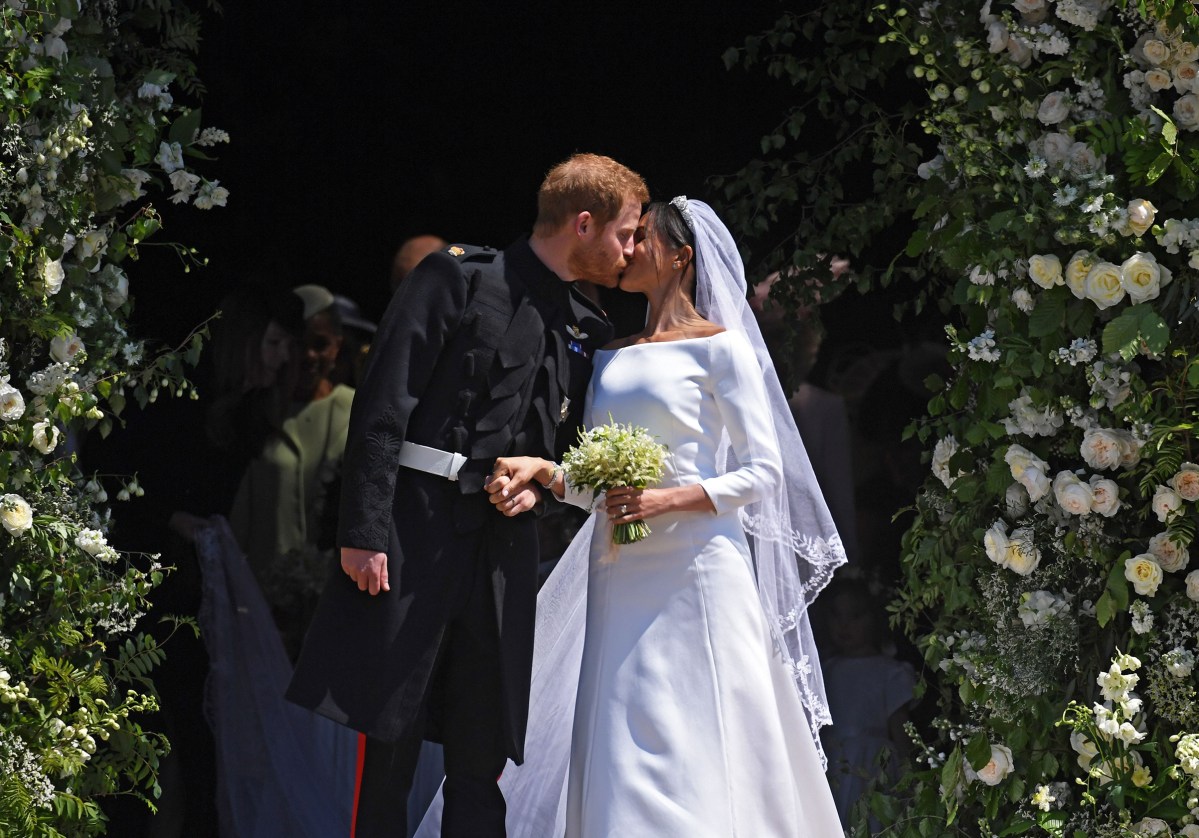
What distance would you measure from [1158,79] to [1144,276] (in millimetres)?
544

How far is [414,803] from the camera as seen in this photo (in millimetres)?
5004

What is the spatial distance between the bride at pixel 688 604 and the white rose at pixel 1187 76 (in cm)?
129

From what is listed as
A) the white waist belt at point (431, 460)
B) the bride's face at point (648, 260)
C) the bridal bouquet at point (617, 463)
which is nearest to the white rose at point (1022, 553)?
the bridal bouquet at point (617, 463)

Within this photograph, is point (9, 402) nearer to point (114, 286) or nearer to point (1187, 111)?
point (114, 286)

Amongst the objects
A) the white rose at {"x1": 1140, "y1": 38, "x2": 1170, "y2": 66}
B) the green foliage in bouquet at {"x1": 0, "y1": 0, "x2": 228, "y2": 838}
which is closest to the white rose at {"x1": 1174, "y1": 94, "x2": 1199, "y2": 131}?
the white rose at {"x1": 1140, "y1": 38, "x2": 1170, "y2": 66}

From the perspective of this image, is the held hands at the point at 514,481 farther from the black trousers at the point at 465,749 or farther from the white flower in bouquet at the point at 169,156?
the white flower in bouquet at the point at 169,156

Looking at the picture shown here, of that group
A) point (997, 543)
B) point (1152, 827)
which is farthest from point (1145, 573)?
point (1152, 827)

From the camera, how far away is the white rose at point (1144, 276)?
373 centimetres

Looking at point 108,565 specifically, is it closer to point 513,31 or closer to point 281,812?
point 281,812

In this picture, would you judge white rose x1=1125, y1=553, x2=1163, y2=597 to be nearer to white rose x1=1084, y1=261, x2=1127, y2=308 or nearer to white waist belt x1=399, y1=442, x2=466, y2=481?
white rose x1=1084, y1=261, x2=1127, y2=308

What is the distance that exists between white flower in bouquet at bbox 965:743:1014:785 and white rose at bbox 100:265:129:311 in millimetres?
2884

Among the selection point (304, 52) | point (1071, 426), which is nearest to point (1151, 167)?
point (1071, 426)

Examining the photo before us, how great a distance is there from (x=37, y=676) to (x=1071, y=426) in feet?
9.79

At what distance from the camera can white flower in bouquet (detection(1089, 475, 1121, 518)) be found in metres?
3.81
